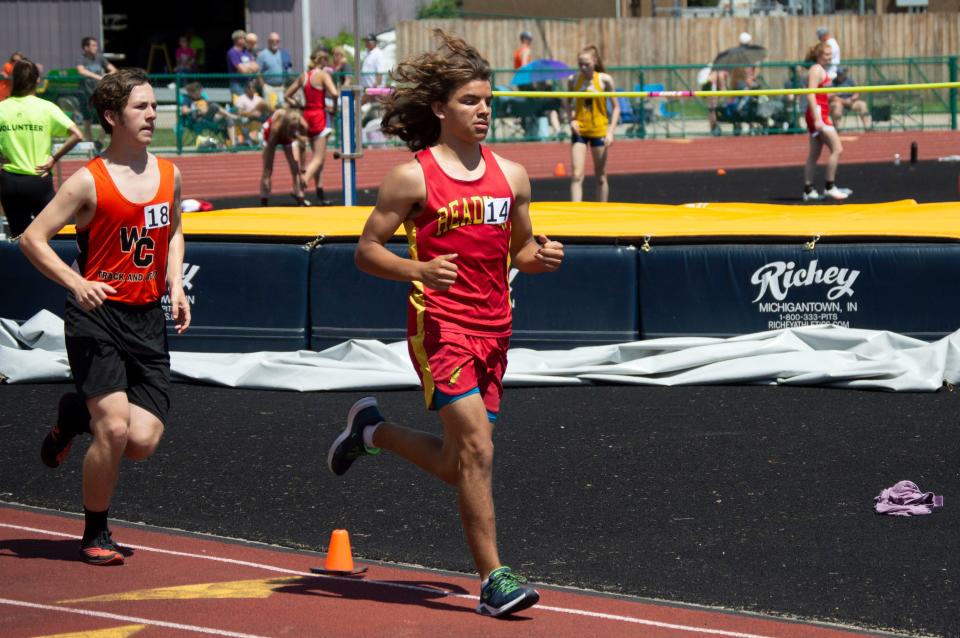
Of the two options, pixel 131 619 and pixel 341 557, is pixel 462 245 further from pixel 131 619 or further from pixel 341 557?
pixel 131 619

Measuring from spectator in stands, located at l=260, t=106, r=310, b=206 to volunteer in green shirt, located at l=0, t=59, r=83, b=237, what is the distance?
654 centimetres

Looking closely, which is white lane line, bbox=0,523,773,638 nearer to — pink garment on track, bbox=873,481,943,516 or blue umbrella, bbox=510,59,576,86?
pink garment on track, bbox=873,481,943,516

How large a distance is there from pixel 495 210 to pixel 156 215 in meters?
1.51

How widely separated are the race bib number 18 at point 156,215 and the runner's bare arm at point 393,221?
111 centimetres

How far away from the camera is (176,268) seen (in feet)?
20.2

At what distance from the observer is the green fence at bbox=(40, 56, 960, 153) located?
26281 mm

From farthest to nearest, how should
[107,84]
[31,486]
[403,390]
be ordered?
[403,390], [31,486], [107,84]

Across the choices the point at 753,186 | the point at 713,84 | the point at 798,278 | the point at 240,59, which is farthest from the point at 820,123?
the point at 713,84

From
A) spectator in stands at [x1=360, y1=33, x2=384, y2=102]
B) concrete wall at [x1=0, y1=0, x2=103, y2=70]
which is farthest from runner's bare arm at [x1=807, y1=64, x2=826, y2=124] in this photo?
concrete wall at [x1=0, y1=0, x2=103, y2=70]

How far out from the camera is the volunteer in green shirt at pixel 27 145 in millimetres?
12109

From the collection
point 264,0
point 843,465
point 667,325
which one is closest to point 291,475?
point 843,465

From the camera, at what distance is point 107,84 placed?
5.89 m

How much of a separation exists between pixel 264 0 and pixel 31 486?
34.7 m

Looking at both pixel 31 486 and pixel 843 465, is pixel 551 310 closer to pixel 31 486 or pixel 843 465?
pixel 843 465
